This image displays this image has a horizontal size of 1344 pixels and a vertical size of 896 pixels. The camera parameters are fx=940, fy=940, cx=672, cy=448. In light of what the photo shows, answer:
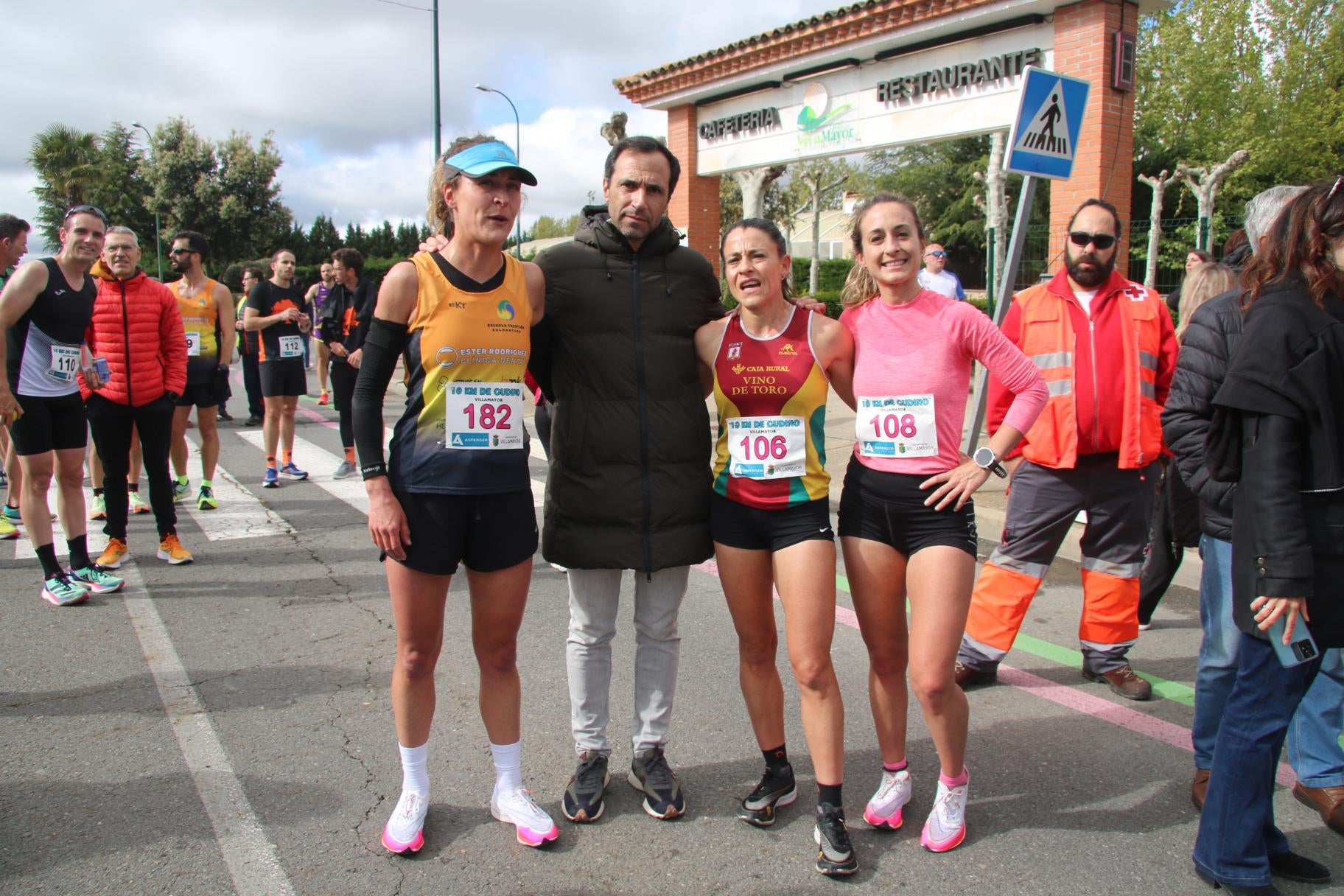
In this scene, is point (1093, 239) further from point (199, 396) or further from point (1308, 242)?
point (199, 396)

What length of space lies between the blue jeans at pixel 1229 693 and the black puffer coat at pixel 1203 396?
0.37 ft

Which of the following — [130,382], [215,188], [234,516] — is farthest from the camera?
[215,188]

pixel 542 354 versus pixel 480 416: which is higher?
pixel 542 354

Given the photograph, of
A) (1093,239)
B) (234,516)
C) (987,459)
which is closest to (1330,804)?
(987,459)

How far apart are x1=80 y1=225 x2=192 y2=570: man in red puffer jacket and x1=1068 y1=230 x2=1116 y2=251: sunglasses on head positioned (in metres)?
4.93

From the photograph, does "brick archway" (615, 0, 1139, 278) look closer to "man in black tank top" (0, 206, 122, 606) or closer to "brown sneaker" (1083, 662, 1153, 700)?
"brown sneaker" (1083, 662, 1153, 700)

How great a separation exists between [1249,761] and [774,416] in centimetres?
152

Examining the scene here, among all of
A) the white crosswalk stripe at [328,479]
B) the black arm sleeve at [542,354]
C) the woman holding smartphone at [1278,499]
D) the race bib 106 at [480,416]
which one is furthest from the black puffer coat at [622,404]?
the white crosswalk stripe at [328,479]

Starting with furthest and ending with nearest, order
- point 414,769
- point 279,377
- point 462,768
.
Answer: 1. point 279,377
2. point 462,768
3. point 414,769

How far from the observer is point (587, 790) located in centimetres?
293

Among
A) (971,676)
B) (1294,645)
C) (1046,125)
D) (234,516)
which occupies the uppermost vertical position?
(1046,125)

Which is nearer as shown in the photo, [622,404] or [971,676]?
[622,404]

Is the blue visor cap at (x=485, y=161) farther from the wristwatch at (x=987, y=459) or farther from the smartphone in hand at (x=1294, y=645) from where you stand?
the smartphone in hand at (x=1294, y=645)

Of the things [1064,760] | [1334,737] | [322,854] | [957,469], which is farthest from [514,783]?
[1334,737]
